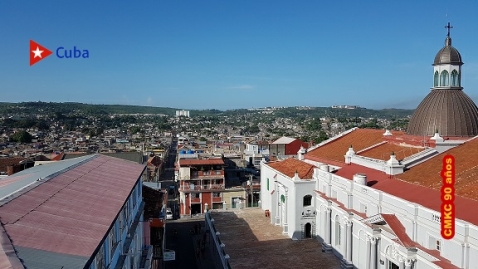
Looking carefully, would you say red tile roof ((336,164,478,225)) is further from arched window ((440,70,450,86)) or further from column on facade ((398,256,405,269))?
arched window ((440,70,450,86))

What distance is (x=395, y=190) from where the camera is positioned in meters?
27.0

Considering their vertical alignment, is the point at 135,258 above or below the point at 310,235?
above

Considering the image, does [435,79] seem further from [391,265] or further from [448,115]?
[391,265]

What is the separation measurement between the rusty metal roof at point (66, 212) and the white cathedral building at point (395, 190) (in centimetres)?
1593

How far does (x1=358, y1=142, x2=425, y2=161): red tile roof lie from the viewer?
32.2 m

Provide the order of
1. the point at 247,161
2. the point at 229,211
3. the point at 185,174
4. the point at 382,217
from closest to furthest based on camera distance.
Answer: the point at 382,217, the point at 229,211, the point at 185,174, the point at 247,161

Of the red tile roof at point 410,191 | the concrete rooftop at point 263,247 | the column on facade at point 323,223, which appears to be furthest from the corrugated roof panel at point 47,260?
the column on facade at point 323,223

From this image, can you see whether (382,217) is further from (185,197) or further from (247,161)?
(247,161)

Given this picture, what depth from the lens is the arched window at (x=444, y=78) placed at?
33978mm

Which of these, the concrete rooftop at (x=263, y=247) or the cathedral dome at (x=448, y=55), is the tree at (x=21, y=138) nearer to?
the concrete rooftop at (x=263, y=247)

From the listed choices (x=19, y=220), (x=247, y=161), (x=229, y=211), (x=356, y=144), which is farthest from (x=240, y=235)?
(x=247, y=161)

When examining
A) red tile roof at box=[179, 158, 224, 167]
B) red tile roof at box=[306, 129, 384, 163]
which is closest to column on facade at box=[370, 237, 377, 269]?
red tile roof at box=[306, 129, 384, 163]

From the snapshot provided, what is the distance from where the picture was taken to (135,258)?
23141 millimetres

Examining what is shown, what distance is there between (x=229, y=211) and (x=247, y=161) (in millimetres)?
28044
